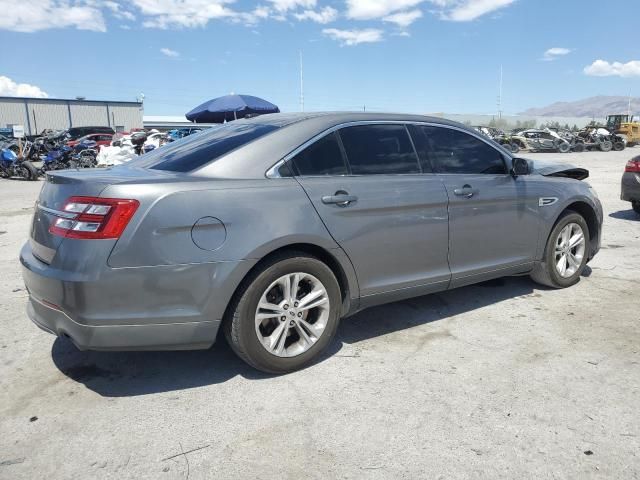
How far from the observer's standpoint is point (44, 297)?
296 cm

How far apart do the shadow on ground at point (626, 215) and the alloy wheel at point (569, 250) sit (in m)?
4.51

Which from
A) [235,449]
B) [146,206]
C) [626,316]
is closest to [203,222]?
[146,206]

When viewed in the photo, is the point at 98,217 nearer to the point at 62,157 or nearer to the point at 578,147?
the point at 62,157

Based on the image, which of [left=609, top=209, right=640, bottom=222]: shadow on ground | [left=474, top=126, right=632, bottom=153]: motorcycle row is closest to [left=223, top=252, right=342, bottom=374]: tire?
[left=609, top=209, right=640, bottom=222]: shadow on ground

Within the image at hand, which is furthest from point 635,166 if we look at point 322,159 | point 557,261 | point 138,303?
point 138,303

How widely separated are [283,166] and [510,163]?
85.1 inches

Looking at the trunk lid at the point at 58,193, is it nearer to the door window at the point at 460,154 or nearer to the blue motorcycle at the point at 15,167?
the door window at the point at 460,154

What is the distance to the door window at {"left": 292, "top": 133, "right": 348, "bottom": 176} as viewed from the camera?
336 cm

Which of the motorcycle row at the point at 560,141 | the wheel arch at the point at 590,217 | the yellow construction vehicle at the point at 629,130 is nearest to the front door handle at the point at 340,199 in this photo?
the wheel arch at the point at 590,217

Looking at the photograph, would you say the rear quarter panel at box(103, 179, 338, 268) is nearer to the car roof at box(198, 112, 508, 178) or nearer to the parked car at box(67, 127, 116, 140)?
the car roof at box(198, 112, 508, 178)

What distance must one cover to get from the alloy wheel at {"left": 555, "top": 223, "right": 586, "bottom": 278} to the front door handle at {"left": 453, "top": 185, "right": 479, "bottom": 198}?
4.13 feet

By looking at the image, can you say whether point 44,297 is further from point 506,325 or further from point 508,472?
point 506,325

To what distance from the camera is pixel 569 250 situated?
16.3 feet

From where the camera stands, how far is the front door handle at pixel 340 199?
3.34 m
